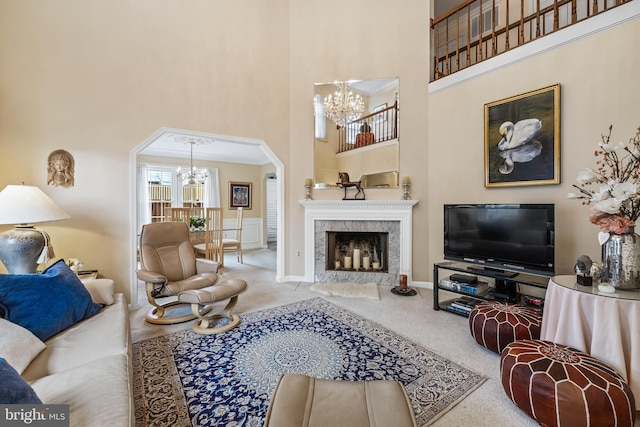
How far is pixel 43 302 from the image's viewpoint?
1.68 meters

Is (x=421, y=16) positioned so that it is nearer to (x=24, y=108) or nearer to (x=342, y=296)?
(x=342, y=296)

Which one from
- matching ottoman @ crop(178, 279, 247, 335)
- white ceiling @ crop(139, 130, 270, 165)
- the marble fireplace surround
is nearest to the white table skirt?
the marble fireplace surround

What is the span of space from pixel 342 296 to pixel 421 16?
427 centimetres

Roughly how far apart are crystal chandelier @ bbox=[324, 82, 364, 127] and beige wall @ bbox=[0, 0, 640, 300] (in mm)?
257

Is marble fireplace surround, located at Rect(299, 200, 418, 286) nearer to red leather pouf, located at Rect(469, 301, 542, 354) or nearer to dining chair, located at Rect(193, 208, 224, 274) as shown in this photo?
red leather pouf, located at Rect(469, 301, 542, 354)

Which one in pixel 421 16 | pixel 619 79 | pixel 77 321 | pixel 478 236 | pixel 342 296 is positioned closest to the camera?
pixel 77 321

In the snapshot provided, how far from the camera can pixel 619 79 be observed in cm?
263

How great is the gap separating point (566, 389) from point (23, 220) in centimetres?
379

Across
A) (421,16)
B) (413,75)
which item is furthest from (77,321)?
(421,16)

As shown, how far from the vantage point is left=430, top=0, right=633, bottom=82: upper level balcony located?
362 centimetres

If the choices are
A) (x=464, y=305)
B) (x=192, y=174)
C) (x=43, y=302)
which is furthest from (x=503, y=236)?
(x=192, y=174)

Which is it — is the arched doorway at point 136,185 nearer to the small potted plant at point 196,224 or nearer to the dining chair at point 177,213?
the dining chair at point 177,213

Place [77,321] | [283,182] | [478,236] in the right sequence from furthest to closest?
[283,182]
[478,236]
[77,321]

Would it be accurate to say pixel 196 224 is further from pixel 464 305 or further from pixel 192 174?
pixel 464 305
